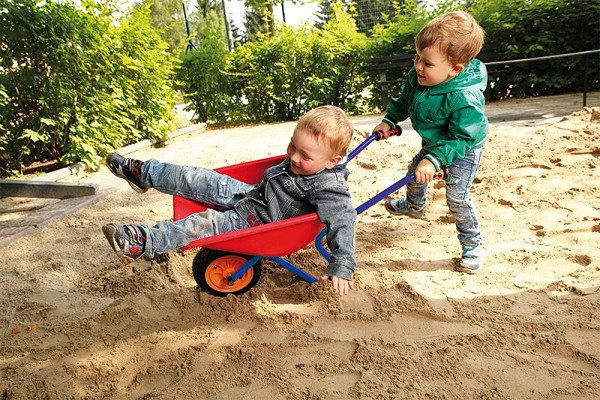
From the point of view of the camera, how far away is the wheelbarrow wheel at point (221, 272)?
2.12m

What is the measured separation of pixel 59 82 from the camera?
478 cm

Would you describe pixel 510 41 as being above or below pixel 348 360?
above

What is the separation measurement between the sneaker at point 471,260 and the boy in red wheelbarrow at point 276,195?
0.75 metres

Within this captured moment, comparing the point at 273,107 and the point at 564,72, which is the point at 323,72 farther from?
the point at 564,72

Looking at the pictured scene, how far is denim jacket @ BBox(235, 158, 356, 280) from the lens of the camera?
76.3 inches

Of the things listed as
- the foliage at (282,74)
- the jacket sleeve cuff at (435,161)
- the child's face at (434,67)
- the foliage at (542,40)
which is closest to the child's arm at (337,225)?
the jacket sleeve cuff at (435,161)

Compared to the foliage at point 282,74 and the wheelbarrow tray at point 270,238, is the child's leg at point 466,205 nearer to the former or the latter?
the wheelbarrow tray at point 270,238

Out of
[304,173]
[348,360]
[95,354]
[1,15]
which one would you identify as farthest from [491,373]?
[1,15]

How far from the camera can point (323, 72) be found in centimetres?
876

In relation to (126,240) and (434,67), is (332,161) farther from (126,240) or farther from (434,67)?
(126,240)

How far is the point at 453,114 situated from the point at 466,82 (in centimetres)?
17

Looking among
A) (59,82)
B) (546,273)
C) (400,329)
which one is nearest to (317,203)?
(400,329)

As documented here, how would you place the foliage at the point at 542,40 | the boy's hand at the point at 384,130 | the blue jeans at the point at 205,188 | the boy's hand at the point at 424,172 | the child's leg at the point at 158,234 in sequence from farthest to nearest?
the foliage at the point at 542,40
the boy's hand at the point at 384,130
the blue jeans at the point at 205,188
the boy's hand at the point at 424,172
the child's leg at the point at 158,234

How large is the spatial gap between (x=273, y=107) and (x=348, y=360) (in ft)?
26.4
